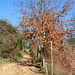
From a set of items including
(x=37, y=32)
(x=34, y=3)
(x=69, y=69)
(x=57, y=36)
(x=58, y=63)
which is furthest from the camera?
(x=34, y=3)

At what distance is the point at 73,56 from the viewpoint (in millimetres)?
6488

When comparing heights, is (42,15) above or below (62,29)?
above

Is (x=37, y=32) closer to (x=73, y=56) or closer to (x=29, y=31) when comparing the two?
(x=29, y=31)

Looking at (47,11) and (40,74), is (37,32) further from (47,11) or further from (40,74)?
(40,74)

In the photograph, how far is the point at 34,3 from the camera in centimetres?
924

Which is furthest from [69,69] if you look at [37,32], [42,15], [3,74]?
[42,15]

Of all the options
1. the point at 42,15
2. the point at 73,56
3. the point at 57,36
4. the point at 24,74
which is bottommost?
the point at 24,74

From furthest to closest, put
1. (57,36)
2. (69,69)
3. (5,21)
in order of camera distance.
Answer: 1. (5,21)
2. (57,36)
3. (69,69)

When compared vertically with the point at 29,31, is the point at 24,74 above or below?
below

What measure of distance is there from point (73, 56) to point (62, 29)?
2519 millimetres

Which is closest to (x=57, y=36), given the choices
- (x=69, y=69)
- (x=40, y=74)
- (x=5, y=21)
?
(x=69, y=69)

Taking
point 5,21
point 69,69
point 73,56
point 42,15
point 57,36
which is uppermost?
point 5,21

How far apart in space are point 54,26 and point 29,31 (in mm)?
2436

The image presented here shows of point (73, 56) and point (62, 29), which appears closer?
point (73, 56)
